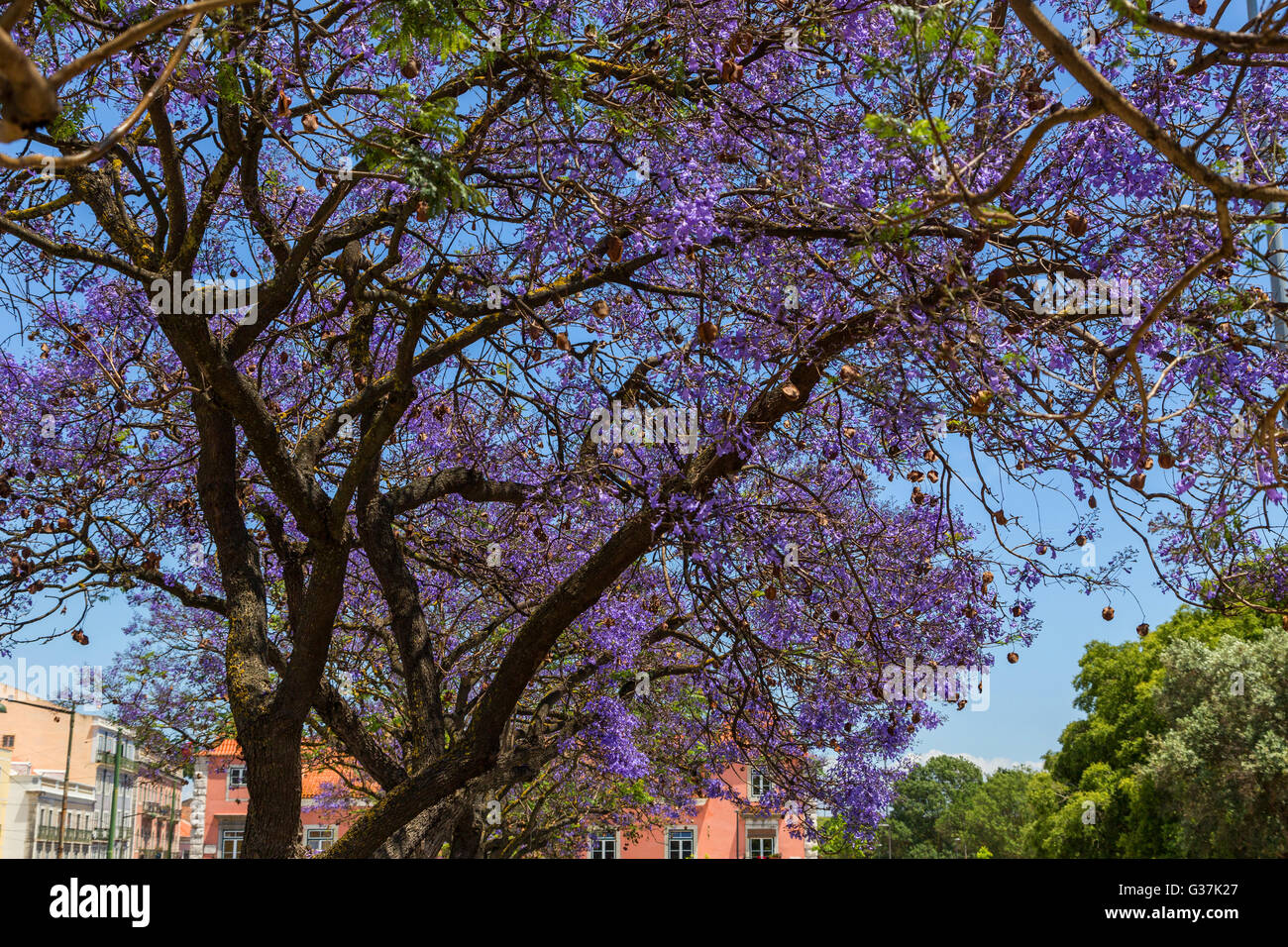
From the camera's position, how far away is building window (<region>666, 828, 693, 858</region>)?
96.7 feet

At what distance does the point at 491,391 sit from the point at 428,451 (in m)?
1.39

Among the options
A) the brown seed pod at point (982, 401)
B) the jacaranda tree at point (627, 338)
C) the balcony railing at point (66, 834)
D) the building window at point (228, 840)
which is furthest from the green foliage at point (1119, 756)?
the balcony railing at point (66, 834)

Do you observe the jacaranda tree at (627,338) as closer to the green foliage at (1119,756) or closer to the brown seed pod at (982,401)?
the brown seed pod at (982,401)

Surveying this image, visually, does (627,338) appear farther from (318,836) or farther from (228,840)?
(228,840)

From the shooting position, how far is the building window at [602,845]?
755 inches

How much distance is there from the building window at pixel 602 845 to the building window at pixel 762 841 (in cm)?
453

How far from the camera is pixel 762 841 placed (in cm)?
3100

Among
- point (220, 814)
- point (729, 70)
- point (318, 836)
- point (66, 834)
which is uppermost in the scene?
point (729, 70)

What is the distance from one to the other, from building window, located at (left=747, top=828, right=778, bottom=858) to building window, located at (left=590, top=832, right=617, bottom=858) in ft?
14.9

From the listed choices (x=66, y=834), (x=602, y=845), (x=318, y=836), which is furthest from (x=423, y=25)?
(x=66, y=834)

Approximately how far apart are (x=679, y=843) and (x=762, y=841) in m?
2.69

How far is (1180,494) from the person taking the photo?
4848 mm

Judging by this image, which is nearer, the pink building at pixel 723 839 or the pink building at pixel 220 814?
the pink building at pixel 220 814
